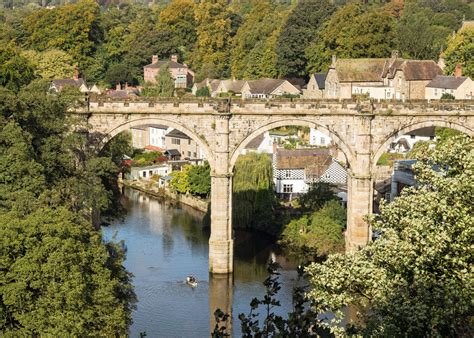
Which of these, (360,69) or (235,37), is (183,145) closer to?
(360,69)

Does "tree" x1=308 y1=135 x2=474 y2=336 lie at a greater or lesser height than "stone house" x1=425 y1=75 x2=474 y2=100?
lesser

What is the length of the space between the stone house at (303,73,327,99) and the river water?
85.4 feet

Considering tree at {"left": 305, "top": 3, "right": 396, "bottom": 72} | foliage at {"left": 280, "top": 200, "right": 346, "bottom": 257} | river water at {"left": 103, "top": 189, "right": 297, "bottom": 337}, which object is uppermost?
tree at {"left": 305, "top": 3, "right": 396, "bottom": 72}

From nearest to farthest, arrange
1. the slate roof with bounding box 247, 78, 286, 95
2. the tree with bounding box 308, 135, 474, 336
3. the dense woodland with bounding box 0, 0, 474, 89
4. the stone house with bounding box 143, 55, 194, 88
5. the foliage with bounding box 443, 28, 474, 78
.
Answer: the tree with bounding box 308, 135, 474, 336, the foliage with bounding box 443, 28, 474, 78, the dense woodland with bounding box 0, 0, 474, 89, the slate roof with bounding box 247, 78, 286, 95, the stone house with bounding box 143, 55, 194, 88

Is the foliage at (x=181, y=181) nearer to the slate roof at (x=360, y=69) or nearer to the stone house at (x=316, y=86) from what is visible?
the slate roof at (x=360, y=69)

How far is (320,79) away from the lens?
7306 centimetres

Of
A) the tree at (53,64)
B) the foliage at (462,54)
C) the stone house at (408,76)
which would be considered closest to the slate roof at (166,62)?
the tree at (53,64)

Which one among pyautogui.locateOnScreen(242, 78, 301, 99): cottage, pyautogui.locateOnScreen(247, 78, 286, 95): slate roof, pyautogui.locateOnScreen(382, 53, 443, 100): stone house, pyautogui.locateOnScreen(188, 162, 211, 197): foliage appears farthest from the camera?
pyautogui.locateOnScreen(247, 78, 286, 95): slate roof

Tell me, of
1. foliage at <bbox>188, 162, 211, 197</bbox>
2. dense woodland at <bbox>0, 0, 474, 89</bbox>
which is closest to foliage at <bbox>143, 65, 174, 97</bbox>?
dense woodland at <bbox>0, 0, 474, 89</bbox>

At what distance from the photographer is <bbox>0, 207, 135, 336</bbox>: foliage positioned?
68.0ft

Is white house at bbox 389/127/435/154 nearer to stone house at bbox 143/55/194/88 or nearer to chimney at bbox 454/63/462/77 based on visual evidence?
chimney at bbox 454/63/462/77

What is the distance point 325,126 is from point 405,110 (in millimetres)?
3407

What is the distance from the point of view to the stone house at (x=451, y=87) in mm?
62225

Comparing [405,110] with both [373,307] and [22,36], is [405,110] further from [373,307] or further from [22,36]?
[22,36]
